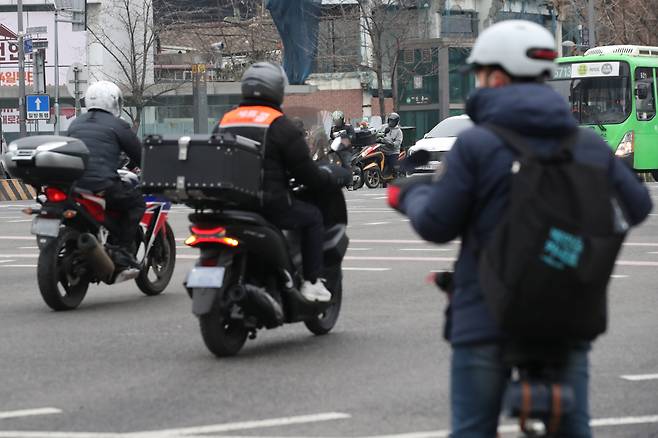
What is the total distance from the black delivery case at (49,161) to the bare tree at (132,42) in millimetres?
47192

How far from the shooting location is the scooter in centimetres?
884

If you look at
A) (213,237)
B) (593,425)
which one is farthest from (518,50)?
(213,237)

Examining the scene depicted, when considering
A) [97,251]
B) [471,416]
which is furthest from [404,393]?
[97,251]

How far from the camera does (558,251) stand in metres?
4.12

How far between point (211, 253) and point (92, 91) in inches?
145

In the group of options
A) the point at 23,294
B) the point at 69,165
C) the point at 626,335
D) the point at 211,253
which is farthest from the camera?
the point at 23,294

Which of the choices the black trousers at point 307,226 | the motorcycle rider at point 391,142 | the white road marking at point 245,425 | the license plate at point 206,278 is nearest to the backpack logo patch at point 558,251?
the white road marking at point 245,425

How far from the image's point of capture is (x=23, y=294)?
1337 cm

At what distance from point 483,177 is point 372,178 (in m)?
32.4

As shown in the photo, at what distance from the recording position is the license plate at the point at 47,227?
37.6ft

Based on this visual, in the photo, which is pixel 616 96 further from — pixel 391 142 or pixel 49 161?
pixel 49 161

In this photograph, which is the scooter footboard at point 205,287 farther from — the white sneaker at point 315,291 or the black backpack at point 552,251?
the black backpack at point 552,251

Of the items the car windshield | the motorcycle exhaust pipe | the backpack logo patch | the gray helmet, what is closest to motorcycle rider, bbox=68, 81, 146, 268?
the motorcycle exhaust pipe

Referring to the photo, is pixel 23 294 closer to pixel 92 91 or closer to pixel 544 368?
pixel 92 91
